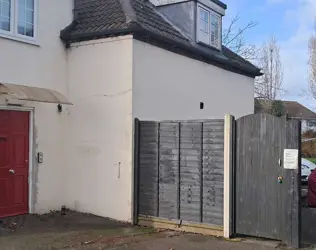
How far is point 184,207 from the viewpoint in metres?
8.42

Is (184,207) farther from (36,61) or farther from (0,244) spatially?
(36,61)

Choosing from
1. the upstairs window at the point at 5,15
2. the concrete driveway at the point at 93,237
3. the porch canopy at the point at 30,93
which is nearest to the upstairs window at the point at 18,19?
the upstairs window at the point at 5,15

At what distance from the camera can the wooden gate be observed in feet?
23.7

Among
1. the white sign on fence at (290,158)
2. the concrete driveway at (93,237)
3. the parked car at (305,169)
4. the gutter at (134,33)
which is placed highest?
the gutter at (134,33)

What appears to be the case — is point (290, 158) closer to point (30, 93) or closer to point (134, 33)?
point (134, 33)

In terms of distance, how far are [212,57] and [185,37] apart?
1.04m

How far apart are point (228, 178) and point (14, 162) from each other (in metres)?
4.72

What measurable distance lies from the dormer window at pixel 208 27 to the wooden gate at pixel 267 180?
5.88 meters

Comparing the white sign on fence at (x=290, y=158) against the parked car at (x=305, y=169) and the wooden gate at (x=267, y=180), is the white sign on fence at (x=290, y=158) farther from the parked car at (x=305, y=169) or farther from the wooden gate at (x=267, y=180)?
the parked car at (x=305, y=169)

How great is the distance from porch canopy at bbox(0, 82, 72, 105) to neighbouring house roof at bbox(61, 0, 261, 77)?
169 centimetres

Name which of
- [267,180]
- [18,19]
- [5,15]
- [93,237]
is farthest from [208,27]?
[93,237]

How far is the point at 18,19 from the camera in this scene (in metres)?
9.35

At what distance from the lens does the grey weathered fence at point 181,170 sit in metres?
8.09

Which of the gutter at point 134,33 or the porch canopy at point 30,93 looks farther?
the gutter at point 134,33
